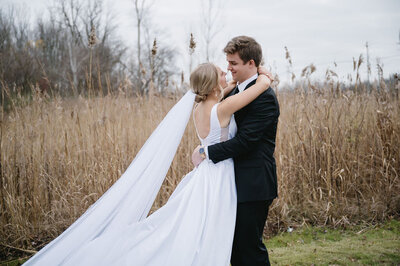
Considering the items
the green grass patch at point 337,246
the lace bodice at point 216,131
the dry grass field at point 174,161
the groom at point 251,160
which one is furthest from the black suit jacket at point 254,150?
the dry grass field at point 174,161

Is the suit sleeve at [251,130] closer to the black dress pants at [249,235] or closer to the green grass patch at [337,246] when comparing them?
the black dress pants at [249,235]

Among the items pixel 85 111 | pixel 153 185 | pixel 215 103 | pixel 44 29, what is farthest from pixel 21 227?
pixel 44 29

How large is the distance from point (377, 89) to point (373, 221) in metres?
2.04

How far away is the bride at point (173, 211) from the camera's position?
1.90 meters

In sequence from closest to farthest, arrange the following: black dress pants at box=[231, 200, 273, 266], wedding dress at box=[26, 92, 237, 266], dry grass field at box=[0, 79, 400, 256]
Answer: wedding dress at box=[26, 92, 237, 266]
black dress pants at box=[231, 200, 273, 266]
dry grass field at box=[0, 79, 400, 256]

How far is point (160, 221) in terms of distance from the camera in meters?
2.02

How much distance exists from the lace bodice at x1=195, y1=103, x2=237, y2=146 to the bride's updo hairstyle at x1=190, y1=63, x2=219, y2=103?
0.17 meters

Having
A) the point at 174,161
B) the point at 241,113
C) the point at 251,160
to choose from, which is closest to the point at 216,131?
the point at 241,113

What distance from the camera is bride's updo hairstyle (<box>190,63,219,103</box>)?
212cm

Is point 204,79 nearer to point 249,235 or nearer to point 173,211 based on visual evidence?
point 173,211

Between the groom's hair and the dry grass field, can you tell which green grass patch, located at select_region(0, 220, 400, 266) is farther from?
the groom's hair

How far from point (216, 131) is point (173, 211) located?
647 mm

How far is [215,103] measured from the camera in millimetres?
2207

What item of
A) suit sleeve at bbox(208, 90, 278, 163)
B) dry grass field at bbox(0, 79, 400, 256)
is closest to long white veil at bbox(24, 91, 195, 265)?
suit sleeve at bbox(208, 90, 278, 163)
